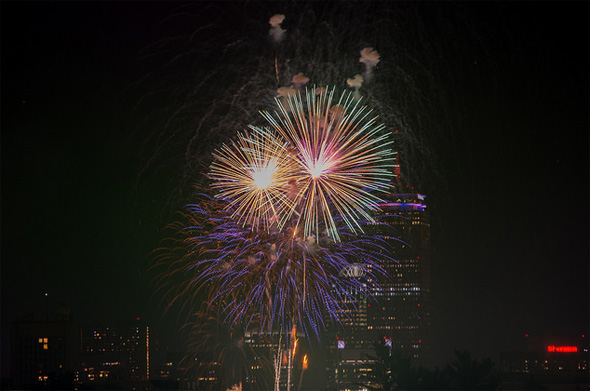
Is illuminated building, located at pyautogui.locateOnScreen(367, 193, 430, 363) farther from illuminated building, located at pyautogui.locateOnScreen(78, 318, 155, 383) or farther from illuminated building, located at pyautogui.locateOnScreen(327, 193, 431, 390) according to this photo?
illuminated building, located at pyautogui.locateOnScreen(78, 318, 155, 383)

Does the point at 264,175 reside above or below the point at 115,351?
above

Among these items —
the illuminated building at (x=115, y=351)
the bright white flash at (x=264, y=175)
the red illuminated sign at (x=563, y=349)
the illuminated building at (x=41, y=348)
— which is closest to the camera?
the bright white flash at (x=264, y=175)

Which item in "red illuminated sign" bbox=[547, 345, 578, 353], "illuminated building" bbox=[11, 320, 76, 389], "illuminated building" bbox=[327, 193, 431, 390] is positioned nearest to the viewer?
"illuminated building" bbox=[11, 320, 76, 389]

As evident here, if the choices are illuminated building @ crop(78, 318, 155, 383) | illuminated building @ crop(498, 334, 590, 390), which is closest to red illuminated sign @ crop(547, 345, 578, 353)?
illuminated building @ crop(498, 334, 590, 390)

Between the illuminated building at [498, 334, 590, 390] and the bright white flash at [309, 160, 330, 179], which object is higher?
the bright white flash at [309, 160, 330, 179]

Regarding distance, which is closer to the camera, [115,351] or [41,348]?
[41,348]

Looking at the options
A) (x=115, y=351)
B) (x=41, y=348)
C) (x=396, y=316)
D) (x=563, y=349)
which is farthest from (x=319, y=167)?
(x=396, y=316)

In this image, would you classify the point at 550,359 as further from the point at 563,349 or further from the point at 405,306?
the point at 405,306

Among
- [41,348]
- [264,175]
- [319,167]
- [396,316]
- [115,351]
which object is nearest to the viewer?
[319,167]

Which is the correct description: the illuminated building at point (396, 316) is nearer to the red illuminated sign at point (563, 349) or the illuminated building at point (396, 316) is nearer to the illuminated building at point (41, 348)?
the red illuminated sign at point (563, 349)

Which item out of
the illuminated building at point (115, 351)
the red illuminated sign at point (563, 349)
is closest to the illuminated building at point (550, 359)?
the red illuminated sign at point (563, 349)

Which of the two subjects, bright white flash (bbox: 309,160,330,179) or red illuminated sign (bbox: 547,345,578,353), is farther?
red illuminated sign (bbox: 547,345,578,353)
